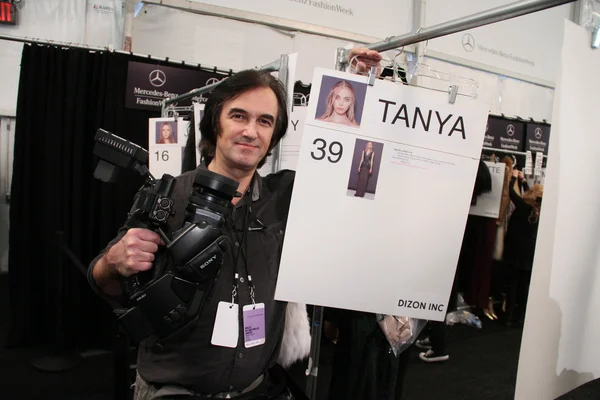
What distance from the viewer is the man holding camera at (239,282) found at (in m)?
0.98

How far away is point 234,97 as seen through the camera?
1.07m

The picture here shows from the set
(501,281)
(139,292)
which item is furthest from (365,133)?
(501,281)

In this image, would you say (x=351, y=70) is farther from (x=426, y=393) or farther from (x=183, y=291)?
(x=426, y=393)

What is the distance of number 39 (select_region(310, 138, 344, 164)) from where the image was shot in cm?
90

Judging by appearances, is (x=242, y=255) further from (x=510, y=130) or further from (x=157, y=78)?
(x=510, y=130)

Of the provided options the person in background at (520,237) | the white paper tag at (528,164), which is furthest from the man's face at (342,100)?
the white paper tag at (528,164)

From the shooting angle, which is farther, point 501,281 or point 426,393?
point 501,281

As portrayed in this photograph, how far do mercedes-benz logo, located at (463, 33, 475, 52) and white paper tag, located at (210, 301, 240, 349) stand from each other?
4.91m

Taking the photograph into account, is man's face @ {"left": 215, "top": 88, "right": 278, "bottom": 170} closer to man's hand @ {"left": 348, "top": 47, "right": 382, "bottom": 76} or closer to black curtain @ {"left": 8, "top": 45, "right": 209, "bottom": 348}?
man's hand @ {"left": 348, "top": 47, "right": 382, "bottom": 76}

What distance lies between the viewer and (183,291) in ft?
2.57

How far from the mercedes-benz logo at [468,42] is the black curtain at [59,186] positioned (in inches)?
152

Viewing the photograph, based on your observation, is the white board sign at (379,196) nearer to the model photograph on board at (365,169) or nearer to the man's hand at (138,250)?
the model photograph on board at (365,169)

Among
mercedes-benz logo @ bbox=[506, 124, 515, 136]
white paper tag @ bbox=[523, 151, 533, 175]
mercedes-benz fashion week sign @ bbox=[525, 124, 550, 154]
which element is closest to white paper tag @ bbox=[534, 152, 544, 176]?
white paper tag @ bbox=[523, 151, 533, 175]

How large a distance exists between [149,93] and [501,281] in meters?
3.70
